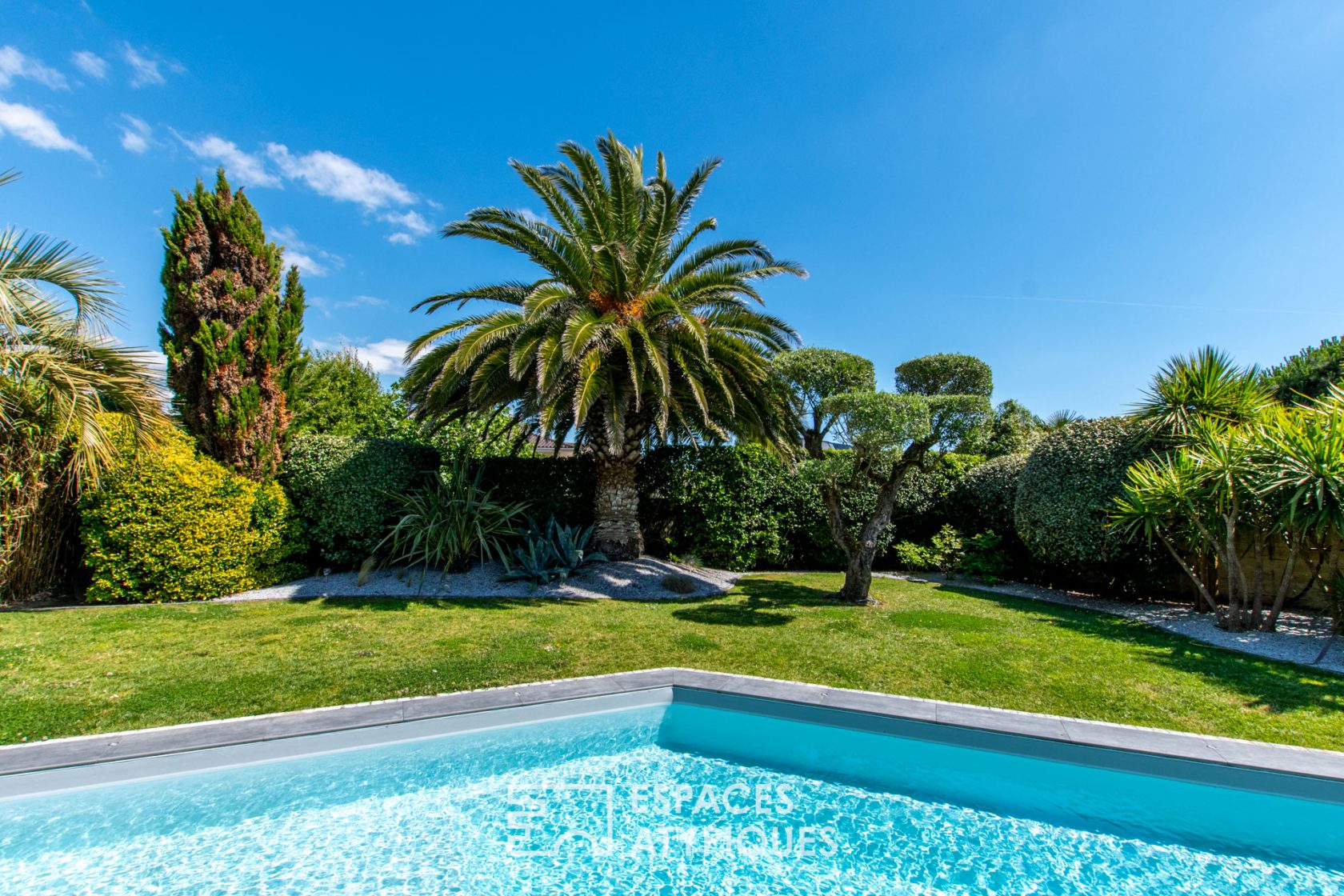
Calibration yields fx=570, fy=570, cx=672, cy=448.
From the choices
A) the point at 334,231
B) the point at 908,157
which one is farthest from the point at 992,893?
the point at 334,231

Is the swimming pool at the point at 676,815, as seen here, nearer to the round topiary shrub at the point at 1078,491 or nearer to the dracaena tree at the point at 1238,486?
the dracaena tree at the point at 1238,486

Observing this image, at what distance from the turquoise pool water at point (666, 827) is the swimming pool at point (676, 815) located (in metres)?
0.01

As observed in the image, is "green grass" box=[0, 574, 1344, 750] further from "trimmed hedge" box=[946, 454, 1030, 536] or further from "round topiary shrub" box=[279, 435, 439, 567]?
"trimmed hedge" box=[946, 454, 1030, 536]

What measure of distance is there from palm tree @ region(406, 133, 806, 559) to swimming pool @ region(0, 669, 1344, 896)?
18.2ft

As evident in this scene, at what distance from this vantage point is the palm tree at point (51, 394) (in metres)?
7.29

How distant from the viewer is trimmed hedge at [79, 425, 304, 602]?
27.8 ft

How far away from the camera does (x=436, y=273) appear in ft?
37.1

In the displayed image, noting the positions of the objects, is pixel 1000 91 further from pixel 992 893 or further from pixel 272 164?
pixel 272 164

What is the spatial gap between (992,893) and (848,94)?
11596mm

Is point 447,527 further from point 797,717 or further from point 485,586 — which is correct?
point 797,717

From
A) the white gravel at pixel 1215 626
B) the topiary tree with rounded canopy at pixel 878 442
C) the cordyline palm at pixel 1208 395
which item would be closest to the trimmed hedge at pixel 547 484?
the topiary tree with rounded canopy at pixel 878 442

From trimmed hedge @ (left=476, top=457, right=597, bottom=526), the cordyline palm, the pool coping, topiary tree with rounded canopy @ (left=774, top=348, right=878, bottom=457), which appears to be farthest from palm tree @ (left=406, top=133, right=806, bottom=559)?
→ the cordyline palm

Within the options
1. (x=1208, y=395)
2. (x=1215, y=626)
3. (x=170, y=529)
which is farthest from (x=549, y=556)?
(x=1208, y=395)

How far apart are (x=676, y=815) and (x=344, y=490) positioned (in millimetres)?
8693
